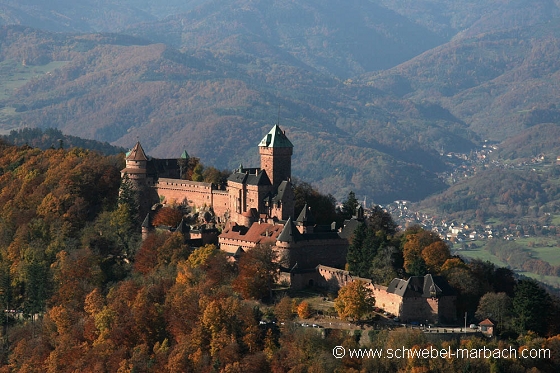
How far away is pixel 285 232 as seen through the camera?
91.6 meters

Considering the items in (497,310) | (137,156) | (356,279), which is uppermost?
(137,156)

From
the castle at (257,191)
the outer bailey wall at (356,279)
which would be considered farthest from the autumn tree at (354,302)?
the castle at (257,191)

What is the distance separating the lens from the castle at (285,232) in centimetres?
8100

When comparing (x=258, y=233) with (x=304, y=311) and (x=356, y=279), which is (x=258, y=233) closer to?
(x=356, y=279)

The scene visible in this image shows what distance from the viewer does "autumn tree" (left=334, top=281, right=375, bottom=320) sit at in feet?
263

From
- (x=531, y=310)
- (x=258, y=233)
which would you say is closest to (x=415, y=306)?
(x=531, y=310)

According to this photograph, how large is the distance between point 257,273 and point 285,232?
6.44m

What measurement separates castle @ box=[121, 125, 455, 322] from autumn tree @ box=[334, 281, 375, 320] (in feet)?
6.30

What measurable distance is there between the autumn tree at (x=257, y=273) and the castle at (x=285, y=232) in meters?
A: 2.08

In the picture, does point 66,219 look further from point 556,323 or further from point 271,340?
point 556,323

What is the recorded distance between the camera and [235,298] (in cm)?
8300

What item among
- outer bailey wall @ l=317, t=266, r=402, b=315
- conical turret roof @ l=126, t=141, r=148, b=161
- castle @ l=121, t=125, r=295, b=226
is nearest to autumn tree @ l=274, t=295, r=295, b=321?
outer bailey wall @ l=317, t=266, r=402, b=315

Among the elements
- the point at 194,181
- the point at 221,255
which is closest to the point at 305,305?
the point at 221,255

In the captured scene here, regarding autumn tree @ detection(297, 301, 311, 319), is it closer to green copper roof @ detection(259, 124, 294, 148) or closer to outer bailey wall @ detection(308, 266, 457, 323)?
outer bailey wall @ detection(308, 266, 457, 323)
